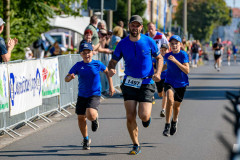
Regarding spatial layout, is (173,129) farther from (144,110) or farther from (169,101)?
(144,110)

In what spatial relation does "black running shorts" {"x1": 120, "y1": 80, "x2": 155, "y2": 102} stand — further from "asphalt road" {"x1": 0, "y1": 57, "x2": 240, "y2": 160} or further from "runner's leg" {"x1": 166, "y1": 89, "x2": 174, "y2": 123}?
"runner's leg" {"x1": 166, "y1": 89, "x2": 174, "y2": 123}

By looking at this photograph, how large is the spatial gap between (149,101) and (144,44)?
72 cm

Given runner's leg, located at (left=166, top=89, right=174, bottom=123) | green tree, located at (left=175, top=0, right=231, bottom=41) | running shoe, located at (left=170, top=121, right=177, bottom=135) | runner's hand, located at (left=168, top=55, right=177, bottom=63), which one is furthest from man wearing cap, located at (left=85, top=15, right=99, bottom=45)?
green tree, located at (left=175, top=0, right=231, bottom=41)

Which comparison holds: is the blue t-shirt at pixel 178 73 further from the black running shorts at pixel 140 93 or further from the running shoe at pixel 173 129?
the black running shorts at pixel 140 93

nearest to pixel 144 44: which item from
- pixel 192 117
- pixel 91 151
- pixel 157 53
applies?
pixel 157 53

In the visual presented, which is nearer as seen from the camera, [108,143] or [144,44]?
[144,44]

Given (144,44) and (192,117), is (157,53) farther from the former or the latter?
(192,117)

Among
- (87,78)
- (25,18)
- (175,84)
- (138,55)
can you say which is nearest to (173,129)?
(175,84)

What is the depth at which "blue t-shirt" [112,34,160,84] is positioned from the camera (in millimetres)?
6305

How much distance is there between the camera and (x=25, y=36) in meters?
17.5

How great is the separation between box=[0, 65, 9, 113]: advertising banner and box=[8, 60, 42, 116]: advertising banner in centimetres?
14

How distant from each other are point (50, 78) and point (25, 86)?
60.0 inches

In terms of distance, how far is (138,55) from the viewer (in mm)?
6309

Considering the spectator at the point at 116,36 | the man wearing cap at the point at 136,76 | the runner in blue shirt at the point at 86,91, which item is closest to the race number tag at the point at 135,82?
the man wearing cap at the point at 136,76
